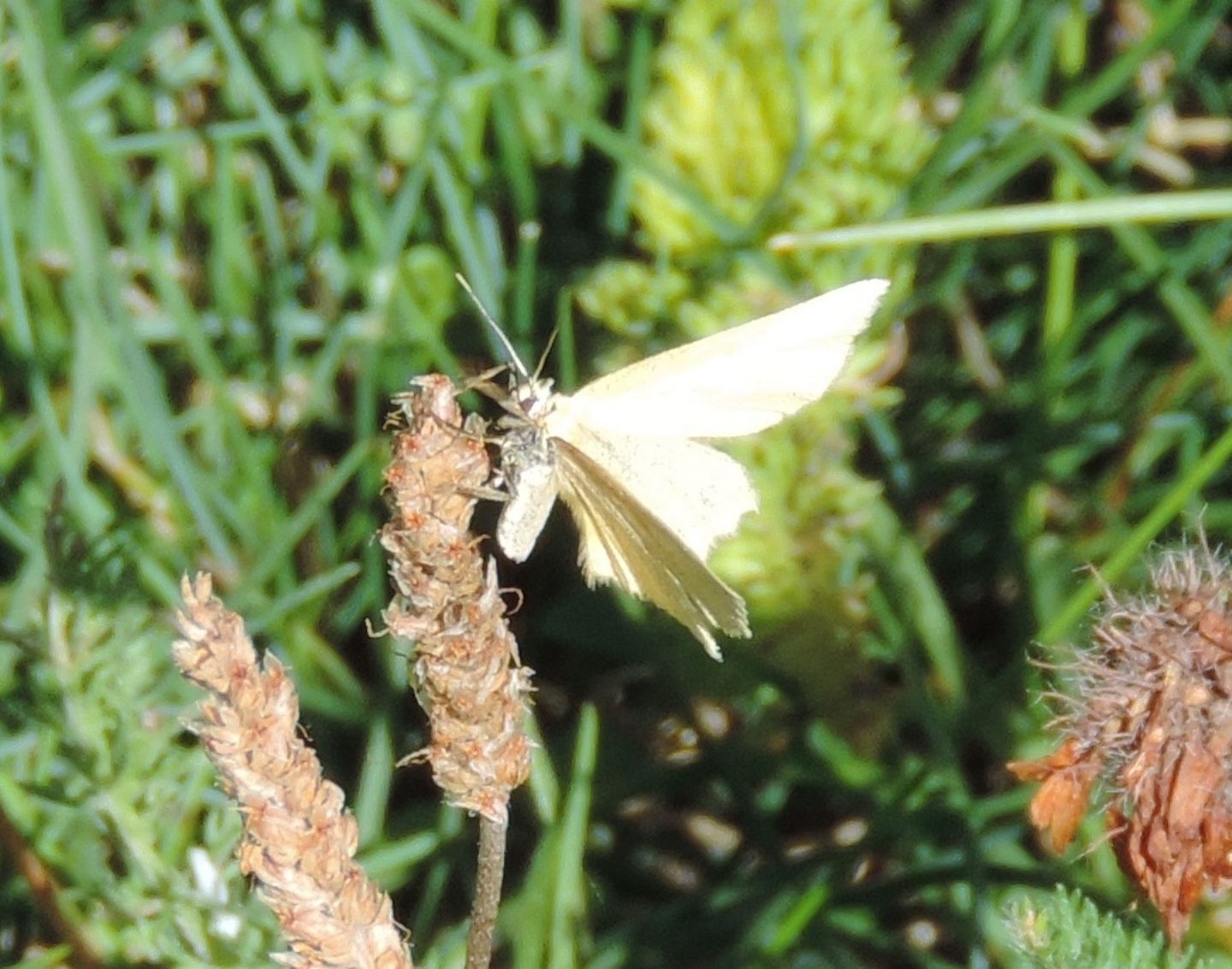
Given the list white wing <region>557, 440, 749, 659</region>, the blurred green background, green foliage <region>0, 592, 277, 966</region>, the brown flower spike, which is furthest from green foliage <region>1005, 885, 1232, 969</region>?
green foliage <region>0, 592, 277, 966</region>

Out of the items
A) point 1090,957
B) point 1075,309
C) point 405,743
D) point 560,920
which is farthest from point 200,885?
point 1075,309

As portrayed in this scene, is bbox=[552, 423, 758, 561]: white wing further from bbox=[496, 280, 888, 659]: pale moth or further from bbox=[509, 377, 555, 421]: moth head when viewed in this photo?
bbox=[509, 377, 555, 421]: moth head

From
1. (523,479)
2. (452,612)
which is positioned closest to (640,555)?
(523,479)

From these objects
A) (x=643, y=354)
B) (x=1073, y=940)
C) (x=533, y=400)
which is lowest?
(x=1073, y=940)

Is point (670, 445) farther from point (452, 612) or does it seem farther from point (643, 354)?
point (452, 612)

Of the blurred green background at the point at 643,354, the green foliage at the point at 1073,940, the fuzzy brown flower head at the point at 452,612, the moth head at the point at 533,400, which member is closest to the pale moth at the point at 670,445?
the moth head at the point at 533,400
